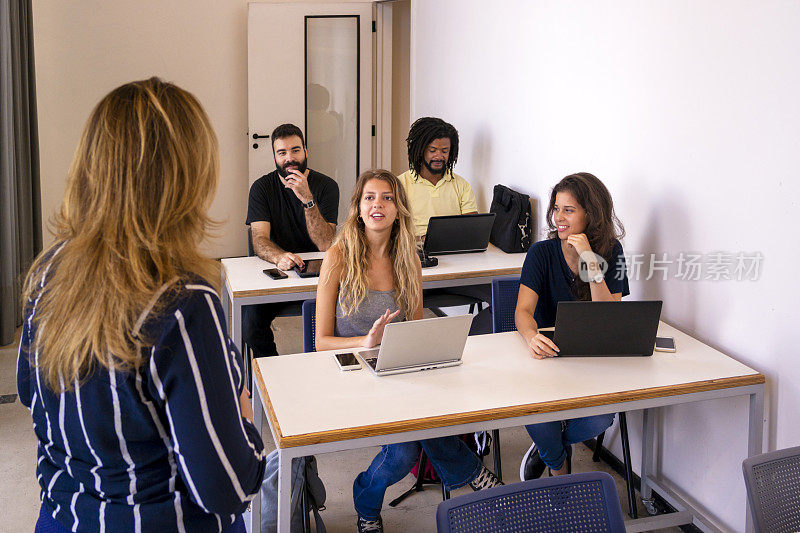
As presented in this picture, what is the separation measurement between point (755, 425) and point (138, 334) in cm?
216

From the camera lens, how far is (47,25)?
6.34 m

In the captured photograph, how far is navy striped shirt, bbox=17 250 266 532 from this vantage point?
123 centimetres

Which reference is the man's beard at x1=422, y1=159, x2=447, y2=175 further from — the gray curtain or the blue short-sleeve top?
the gray curtain

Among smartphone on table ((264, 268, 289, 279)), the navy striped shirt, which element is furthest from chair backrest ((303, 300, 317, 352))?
the navy striped shirt

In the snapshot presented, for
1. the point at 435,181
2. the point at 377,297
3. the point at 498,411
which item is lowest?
the point at 498,411

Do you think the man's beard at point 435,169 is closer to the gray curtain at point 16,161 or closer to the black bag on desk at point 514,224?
the black bag on desk at point 514,224

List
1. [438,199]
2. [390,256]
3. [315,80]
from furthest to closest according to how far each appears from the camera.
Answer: [315,80] → [438,199] → [390,256]

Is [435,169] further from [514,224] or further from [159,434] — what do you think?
[159,434]

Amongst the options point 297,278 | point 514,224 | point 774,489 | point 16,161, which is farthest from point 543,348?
point 16,161

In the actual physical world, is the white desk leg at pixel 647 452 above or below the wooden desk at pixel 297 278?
below

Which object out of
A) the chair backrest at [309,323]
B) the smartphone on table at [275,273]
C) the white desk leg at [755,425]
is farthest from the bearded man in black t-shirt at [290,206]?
the white desk leg at [755,425]

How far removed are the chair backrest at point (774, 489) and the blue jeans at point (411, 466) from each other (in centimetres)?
117

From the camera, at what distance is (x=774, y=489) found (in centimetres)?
173

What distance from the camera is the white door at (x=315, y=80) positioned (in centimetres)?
680
